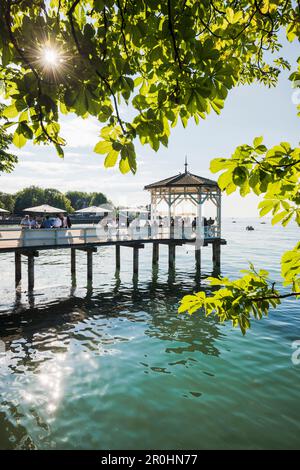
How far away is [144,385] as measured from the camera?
821 cm

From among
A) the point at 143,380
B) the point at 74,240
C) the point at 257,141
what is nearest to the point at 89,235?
the point at 74,240

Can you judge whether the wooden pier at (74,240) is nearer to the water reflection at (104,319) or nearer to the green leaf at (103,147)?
the water reflection at (104,319)

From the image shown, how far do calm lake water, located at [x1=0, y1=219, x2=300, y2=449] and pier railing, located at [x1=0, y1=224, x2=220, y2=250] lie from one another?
3.69 m

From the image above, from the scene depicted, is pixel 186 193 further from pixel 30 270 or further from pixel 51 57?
pixel 51 57

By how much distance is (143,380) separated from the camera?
8461 millimetres

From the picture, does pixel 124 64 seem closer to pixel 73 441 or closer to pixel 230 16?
pixel 230 16

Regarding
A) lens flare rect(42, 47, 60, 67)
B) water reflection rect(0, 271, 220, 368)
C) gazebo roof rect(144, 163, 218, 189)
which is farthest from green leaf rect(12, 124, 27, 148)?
gazebo roof rect(144, 163, 218, 189)

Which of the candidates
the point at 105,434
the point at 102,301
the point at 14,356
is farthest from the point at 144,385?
the point at 102,301

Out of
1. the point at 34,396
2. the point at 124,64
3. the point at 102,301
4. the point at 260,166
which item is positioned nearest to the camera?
the point at 260,166

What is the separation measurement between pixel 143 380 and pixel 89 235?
42.9ft

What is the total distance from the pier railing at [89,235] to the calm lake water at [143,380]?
369 cm

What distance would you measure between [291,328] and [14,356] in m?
10.4

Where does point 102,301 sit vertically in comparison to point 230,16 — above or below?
below

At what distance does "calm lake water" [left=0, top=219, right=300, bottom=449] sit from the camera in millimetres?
6387
